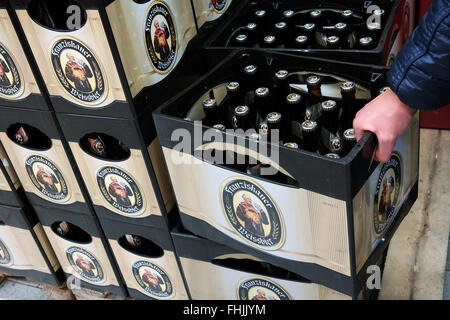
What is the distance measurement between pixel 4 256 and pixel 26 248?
0.16m

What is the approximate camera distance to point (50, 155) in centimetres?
164

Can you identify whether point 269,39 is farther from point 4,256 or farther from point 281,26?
point 4,256

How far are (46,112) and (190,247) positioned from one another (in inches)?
24.2

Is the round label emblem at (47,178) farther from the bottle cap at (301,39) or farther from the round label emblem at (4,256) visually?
the bottle cap at (301,39)

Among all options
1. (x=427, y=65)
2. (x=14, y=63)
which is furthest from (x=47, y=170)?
(x=427, y=65)

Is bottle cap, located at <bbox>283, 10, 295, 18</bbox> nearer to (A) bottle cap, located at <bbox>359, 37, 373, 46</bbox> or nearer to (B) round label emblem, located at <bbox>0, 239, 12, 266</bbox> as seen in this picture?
(A) bottle cap, located at <bbox>359, 37, 373, 46</bbox>

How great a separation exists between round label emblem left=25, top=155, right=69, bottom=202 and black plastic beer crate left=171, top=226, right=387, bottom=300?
1.35 feet

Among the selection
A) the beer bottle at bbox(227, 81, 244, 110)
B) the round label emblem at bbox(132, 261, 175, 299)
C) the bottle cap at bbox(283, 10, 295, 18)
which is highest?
the bottle cap at bbox(283, 10, 295, 18)

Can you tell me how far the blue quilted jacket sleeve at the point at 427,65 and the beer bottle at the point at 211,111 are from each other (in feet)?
1.73

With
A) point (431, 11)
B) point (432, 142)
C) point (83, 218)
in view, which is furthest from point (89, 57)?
point (432, 142)

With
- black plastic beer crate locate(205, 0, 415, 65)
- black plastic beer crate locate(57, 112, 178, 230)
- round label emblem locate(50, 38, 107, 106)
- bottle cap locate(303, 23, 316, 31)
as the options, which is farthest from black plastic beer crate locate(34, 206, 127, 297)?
bottle cap locate(303, 23, 316, 31)

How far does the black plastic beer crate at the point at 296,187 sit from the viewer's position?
117 centimetres

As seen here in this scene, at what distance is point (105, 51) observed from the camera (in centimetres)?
129

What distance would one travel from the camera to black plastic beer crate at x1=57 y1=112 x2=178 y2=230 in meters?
1.46
